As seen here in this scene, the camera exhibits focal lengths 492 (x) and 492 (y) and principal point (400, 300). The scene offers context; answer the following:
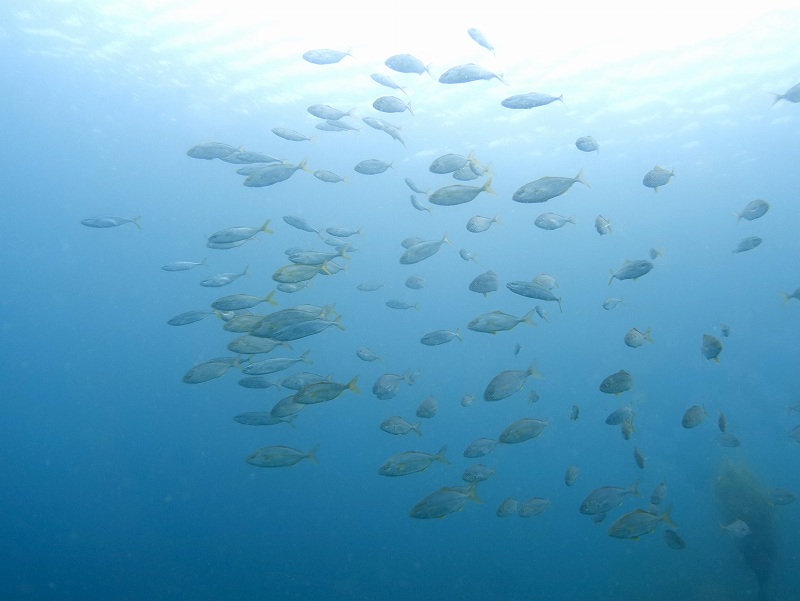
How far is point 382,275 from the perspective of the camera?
60.4 m

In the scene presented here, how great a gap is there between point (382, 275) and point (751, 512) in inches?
1883

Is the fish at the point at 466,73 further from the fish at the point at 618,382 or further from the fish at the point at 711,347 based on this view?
the fish at the point at 711,347

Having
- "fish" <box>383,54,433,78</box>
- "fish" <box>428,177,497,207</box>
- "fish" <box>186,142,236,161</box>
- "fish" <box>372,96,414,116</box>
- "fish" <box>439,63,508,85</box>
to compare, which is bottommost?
"fish" <box>428,177,497,207</box>

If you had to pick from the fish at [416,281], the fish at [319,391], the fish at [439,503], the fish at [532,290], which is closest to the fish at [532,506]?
the fish at [439,503]

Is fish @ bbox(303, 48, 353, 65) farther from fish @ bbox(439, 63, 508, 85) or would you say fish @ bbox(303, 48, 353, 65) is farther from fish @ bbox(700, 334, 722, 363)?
fish @ bbox(700, 334, 722, 363)

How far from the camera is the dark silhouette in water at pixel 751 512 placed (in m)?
15.2

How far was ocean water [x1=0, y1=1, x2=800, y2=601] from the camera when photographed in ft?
60.5

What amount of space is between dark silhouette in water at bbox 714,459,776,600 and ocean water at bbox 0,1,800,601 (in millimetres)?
76

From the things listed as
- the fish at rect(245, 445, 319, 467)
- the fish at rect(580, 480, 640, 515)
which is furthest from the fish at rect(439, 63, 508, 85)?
the fish at rect(580, 480, 640, 515)

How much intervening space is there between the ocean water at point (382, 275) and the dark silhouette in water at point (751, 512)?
0.25 feet

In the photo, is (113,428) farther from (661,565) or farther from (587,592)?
(661,565)

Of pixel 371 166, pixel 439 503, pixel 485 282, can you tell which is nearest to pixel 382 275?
pixel 371 166

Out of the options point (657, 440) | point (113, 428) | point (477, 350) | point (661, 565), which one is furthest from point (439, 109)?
point (477, 350)

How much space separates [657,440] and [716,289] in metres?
49.0
